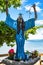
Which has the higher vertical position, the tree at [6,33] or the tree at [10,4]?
the tree at [10,4]

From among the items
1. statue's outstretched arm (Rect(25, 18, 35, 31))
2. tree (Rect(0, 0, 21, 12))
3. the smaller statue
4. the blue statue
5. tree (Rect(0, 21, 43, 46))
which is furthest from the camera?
tree (Rect(0, 0, 21, 12))

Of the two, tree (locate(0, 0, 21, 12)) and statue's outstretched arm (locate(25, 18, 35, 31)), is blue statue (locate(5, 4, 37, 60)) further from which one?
tree (locate(0, 0, 21, 12))

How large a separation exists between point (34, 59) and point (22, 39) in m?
0.68

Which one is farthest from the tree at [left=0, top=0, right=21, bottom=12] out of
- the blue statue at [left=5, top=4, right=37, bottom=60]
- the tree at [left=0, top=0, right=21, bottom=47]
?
the blue statue at [left=5, top=4, right=37, bottom=60]

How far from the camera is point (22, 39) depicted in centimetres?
720

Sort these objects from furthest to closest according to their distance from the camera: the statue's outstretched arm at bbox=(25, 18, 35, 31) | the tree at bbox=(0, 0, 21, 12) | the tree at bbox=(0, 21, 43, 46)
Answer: the tree at bbox=(0, 0, 21, 12)
the tree at bbox=(0, 21, 43, 46)
the statue's outstretched arm at bbox=(25, 18, 35, 31)

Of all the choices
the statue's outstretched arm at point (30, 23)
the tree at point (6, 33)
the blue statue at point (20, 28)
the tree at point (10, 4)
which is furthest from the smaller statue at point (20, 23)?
the tree at point (10, 4)

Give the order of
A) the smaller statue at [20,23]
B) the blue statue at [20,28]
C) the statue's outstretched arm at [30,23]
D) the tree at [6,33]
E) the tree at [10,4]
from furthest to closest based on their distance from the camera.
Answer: the tree at [10,4] < the tree at [6,33] < the statue's outstretched arm at [30,23] < the smaller statue at [20,23] < the blue statue at [20,28]

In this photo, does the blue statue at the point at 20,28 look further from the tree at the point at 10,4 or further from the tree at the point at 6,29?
the tree at the point at 10,4

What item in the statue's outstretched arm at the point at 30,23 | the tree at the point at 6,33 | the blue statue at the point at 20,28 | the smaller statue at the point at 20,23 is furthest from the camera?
the tree at the point at 6,33

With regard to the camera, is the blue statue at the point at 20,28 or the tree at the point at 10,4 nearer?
the blue statue at the point at 20,28

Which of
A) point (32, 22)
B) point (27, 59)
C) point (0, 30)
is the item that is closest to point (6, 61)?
point (27, 59)

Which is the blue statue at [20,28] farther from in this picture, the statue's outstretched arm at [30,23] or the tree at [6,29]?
the tree at [6,29]

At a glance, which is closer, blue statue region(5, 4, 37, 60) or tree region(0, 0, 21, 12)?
blue statue region(5, 4, 37, 60)
